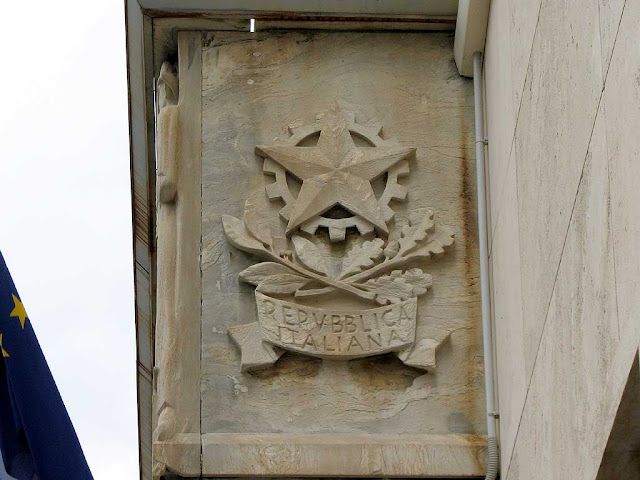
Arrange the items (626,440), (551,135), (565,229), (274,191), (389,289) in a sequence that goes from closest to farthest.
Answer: (626,440)
(565,229)
(551,135)
(389,289)
(274,191)

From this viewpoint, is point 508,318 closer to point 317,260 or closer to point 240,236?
point 317,260

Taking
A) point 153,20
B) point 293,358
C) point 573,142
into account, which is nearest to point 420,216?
point 293,358

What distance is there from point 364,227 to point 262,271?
0.48 metres

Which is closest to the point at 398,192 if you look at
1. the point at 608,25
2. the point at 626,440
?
the point at 608,25

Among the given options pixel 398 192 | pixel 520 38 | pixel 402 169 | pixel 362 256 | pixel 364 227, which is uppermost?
pixel 520 38

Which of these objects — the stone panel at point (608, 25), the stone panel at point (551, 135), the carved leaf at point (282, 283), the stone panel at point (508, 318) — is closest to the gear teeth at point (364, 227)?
the carved leaf at point (282, 283)

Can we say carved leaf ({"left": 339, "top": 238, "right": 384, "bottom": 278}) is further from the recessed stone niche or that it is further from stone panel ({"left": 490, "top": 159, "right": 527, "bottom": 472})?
stone panel ({"left": 490, "top": 159, "right": 527, "bottom": 472})

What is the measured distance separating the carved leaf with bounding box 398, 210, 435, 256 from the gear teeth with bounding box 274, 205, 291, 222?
19.2 inches

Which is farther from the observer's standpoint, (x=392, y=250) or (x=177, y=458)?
(x=392, y=250)

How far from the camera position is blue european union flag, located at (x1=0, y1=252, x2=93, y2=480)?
670 centimetres

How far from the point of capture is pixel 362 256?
6.60 meters

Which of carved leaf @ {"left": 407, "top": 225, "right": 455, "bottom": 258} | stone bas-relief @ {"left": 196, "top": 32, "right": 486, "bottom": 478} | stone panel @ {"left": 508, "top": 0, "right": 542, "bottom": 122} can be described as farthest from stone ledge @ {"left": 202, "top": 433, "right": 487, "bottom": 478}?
stone panel @ {"left": 508, "top": 0, "right": 542, "bottom": 122}

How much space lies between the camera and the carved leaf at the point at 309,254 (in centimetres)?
657

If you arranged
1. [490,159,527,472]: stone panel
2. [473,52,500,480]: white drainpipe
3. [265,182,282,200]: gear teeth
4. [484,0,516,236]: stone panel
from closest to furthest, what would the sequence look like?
[490,159,527,472]: stone panel, [484,0,516,236]: stone panel, [473,52,500,480]: white drainpipe, [265,182,282,200]: gear teeth
